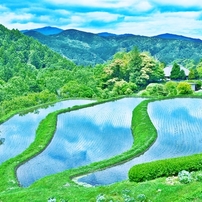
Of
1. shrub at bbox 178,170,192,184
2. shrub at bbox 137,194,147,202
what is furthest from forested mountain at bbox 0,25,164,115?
shrub at bbox 137,194,147,202

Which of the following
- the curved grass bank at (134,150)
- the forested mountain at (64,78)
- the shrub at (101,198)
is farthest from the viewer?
the forested mountain at (64,78)

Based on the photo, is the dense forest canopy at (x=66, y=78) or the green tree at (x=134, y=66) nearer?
the dense forest canopy at (x=66, y=78)

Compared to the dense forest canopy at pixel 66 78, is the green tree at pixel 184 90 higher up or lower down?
lower down

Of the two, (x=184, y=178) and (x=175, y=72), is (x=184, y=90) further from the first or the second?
(x=184, y=178)

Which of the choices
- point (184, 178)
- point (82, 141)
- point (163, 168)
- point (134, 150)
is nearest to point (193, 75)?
point (82, 141)

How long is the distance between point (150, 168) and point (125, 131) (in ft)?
33.8

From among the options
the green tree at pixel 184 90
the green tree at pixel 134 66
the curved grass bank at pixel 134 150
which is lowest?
the curved grass bank at pixel 134 150

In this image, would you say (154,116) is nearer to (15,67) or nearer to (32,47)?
(15,67)

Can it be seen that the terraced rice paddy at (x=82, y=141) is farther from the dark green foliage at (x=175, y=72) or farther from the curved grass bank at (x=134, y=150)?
the dark green foliage at (x=175, y=72)

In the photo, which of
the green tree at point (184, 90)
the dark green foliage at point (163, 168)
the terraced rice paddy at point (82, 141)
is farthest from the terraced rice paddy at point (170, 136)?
the green tree at point (184, 90)

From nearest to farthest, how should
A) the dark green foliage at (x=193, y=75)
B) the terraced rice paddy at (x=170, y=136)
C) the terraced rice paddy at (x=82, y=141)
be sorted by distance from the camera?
1. the terraced rice paddy at (x=170, y=136)
2. the terraced rice paddy at (x=82, y=141)
3. the dark green foliage at (x=193, y=75)

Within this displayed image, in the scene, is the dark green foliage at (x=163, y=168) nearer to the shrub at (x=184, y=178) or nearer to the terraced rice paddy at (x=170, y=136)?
the shrub at (x=184, y=178)

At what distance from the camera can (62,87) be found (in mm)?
44156

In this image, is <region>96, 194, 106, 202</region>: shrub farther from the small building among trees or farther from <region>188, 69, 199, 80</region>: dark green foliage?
<region>188, 69, 199, 80</region>: dark green foliage
